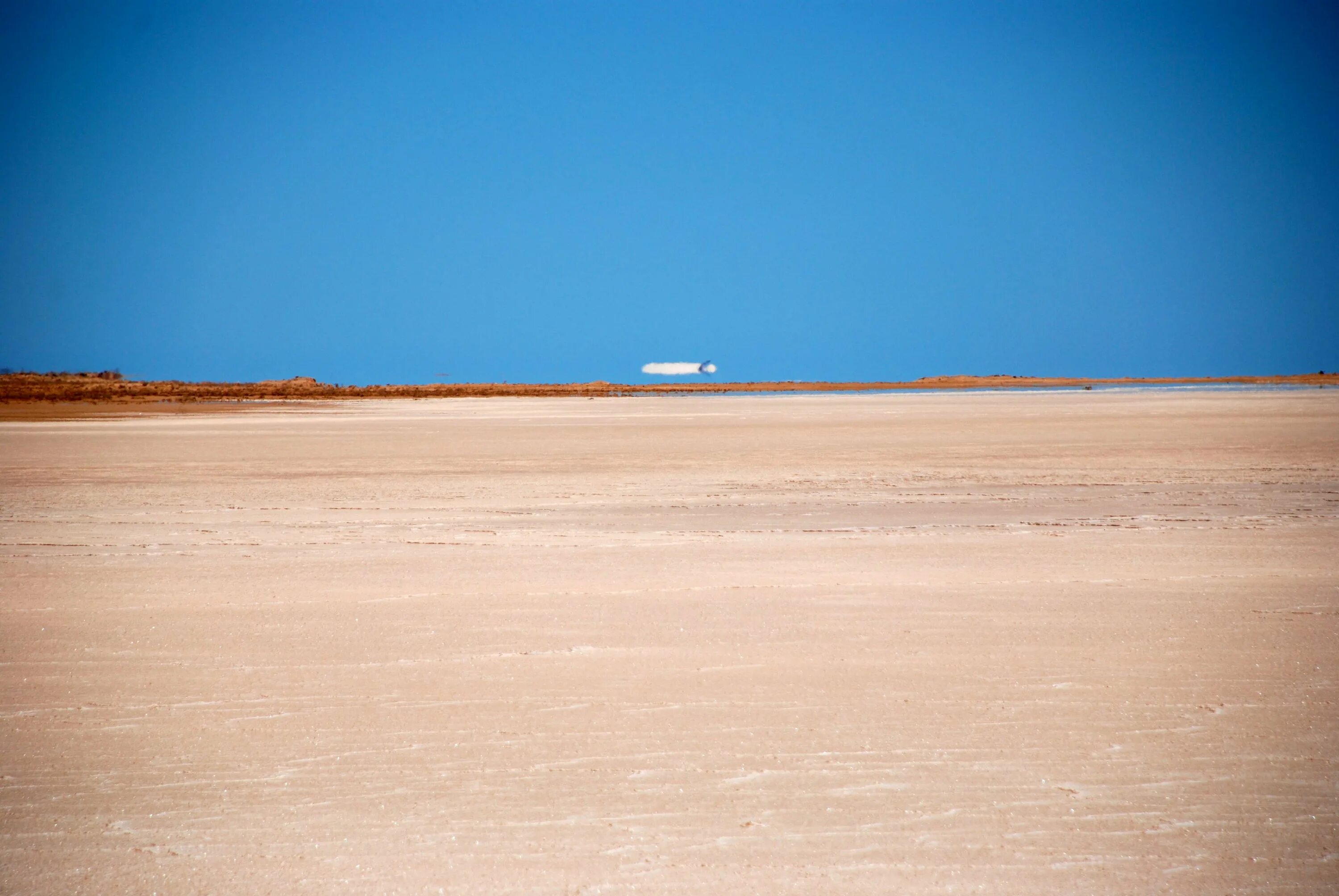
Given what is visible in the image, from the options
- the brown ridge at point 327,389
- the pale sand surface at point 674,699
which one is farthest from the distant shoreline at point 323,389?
the pale sand surface at point 674,699

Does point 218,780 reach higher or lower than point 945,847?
higher

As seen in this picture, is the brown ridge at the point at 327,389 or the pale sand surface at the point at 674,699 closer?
the pale sand surface at the point at 674,699

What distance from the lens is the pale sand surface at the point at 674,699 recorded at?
3176 mm

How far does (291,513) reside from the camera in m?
11.0

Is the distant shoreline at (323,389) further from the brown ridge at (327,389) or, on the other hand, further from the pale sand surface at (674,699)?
the pale sand surface at (674,699)

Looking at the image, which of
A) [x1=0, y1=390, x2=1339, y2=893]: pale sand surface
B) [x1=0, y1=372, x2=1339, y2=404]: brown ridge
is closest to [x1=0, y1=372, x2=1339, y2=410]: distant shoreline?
[x1=0, y1=372, x2=1339, y2=404]: brown ridge

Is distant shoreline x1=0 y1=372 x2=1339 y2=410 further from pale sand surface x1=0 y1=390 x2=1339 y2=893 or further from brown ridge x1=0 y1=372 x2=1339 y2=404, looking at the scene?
pale sand surface x1=0 y1=390 x2=1339 y2=893

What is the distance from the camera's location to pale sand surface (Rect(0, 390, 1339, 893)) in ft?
10.4

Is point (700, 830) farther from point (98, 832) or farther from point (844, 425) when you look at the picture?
point (844, 425)

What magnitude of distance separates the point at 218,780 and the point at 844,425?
25446 millimetres

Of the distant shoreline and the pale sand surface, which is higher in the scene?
the distant shoreline

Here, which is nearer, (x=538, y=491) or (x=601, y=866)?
(x=601, y=866)

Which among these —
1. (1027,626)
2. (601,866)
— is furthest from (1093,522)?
(601,866)

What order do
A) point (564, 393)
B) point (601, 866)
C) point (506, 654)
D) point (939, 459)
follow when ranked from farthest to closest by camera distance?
1. point (564, 393)
2. point (939, 459)
3. point (506, 654)
4. point (601, 866)
